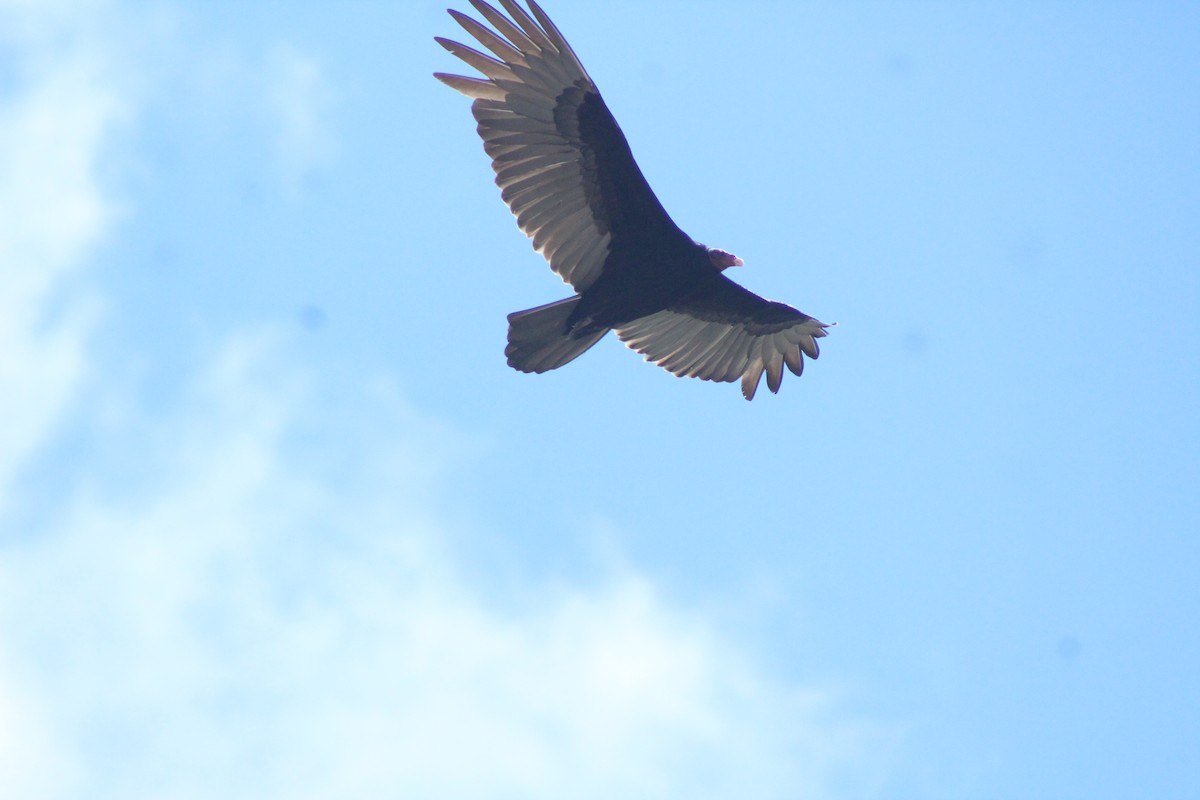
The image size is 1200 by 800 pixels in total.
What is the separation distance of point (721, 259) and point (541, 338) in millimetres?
1592

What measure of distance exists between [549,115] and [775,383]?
3.35 m

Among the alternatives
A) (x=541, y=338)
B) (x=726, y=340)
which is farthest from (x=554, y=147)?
(x=726, y=340)

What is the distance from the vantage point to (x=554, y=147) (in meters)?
11.2

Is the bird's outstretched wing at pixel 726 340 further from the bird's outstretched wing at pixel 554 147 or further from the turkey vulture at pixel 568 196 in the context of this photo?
the bird's outstretched wing at pixel 554 147

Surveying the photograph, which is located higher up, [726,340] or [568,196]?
[726,340]

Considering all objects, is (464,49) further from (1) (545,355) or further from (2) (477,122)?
(1) (545,355)

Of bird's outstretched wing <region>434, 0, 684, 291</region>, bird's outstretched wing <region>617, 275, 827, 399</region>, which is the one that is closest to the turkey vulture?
bird's outstretched wing <region>434, 0, 684, 291</region>

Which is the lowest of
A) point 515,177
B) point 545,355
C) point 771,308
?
point 545,355

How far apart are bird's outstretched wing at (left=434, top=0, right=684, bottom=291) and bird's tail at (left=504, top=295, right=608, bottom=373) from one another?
1.06ft

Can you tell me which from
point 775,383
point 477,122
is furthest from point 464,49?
point 775,383

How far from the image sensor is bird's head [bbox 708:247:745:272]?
461 inches

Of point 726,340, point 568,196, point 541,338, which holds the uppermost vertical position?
point 726,340

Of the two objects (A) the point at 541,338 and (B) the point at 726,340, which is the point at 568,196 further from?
(B) the point at 726,340

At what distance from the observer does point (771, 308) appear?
12500 mm
